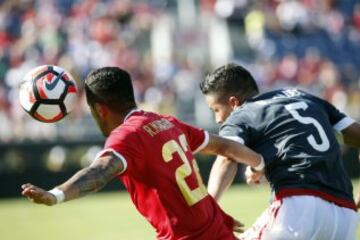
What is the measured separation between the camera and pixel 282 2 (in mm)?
23266

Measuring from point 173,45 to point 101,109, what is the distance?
1763cm

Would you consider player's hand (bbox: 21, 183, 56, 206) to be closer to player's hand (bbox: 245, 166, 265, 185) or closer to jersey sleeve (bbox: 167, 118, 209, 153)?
jersey sleeve (bbox: 167, 118, 209, 153)

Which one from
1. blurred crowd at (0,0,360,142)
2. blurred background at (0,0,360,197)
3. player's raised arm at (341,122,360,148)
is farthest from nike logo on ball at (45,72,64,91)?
blurred crowd at (0,0,360,142)

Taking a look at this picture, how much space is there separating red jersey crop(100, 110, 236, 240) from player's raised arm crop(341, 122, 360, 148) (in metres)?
1.46

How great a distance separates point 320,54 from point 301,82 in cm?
162

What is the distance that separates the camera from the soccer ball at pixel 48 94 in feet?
18.6

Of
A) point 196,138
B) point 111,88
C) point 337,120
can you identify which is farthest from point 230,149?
point 337,120

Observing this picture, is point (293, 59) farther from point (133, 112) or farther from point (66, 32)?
point (133, 112)

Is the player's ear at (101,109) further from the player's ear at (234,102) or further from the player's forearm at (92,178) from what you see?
the player's ear at (234,102)

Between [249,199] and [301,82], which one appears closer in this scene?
[249,199]

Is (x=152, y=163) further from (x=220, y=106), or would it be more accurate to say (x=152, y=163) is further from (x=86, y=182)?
(x=220, y=106)

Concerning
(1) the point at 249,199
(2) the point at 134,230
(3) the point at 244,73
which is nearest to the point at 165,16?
(1) the point at 249,199

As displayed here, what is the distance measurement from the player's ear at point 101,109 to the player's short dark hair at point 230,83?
3.77 ft

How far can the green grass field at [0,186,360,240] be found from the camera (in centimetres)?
1196
